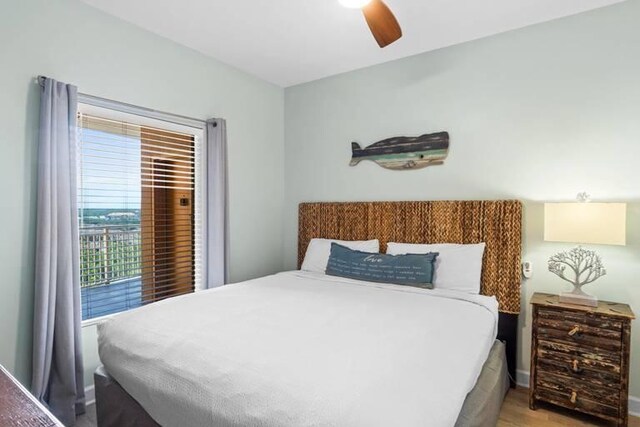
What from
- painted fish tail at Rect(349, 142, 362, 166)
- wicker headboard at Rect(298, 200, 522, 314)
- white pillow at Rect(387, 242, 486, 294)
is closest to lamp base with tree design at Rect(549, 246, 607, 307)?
wicker headboard at Rect(298, 200, 522, 314)

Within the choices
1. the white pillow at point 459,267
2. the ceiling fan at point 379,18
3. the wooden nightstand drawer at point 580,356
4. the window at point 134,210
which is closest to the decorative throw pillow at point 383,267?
the white pillow at point 459,267

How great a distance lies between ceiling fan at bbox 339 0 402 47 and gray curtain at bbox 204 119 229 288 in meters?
1.66

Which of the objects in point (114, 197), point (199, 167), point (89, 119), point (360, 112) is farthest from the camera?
point (360, 112)

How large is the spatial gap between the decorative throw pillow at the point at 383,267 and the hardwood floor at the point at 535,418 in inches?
35.5

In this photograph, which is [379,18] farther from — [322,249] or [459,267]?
[322,249]

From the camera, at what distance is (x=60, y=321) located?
2.07 m

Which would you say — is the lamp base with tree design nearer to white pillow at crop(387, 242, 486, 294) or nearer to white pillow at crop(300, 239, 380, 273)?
white pillow at crop(387, 242, 486, 294)

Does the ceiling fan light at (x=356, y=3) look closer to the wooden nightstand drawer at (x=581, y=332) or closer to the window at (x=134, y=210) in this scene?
the window at (x=134, y=210)

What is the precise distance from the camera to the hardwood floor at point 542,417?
6.78 ft

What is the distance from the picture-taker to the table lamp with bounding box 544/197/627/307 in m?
2.01

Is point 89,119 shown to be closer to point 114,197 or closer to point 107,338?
point 114,197

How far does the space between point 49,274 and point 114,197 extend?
0.71m

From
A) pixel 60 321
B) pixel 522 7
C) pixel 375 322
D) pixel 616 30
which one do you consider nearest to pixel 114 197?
pixel 60 321

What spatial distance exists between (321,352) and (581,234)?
179cm
